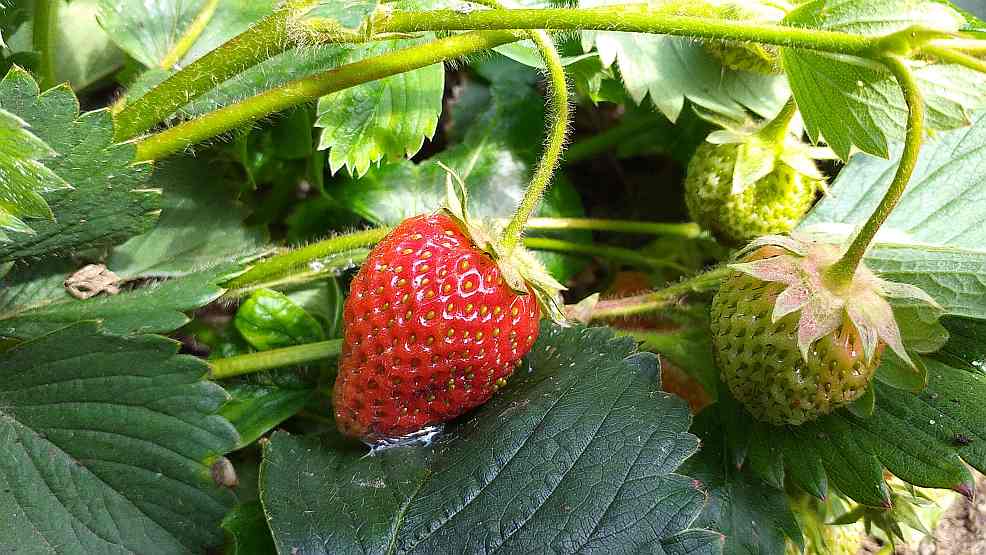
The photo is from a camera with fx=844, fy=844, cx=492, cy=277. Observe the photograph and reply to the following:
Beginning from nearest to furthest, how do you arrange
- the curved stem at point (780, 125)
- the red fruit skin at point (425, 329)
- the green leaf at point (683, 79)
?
the red fruit skin at point (425, 329)
the curved stem at point (780, 125)
the green leaf at point (683, 79)

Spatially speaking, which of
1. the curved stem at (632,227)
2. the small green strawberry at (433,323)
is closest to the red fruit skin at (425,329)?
the small green strawberry at (433,323)

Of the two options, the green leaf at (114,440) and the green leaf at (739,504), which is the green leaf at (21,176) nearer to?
the green leaf at (114,440)

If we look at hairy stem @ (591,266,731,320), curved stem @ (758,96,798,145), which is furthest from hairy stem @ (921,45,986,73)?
hairy stem @ (591,266,731,320)

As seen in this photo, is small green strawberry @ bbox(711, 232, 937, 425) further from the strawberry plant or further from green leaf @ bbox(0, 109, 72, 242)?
green leaf @ bbox(0, 109, 72, 242)

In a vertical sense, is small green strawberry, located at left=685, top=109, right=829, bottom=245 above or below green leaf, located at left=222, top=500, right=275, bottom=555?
above

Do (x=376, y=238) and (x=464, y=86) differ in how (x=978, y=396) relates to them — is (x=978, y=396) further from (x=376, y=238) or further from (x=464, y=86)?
(x=464, y=86)

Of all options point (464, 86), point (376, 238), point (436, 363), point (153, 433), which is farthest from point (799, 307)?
point (464, 86)
